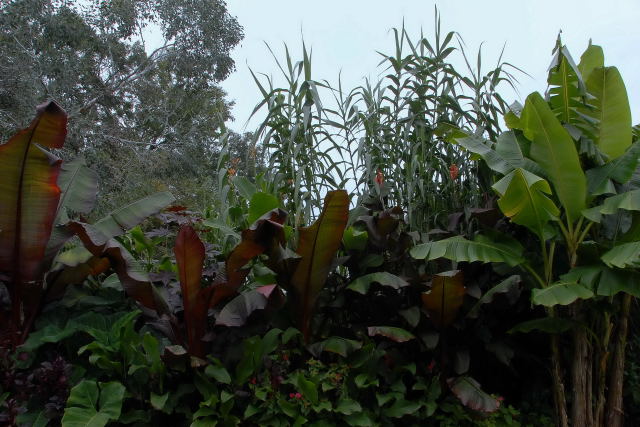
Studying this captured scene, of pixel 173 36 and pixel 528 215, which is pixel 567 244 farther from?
pixel 173 36

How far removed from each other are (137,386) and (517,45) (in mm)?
3604

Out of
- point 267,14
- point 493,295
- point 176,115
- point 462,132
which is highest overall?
point 176,115

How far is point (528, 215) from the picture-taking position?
3.34m

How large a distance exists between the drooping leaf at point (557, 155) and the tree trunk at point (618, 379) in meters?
0.77

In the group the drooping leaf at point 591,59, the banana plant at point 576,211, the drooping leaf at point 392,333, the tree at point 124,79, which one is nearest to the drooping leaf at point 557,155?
the banana plant at point 576,211

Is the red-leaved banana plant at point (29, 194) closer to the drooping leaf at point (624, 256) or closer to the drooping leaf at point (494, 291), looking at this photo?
the drooping leaf at point (494, 291)

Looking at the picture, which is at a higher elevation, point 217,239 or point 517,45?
point 517,45

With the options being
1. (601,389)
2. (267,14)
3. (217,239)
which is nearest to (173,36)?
(267,14)

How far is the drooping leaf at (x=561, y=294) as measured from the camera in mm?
3051

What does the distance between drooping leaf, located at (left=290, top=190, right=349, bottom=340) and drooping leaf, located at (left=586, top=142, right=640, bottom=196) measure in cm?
157

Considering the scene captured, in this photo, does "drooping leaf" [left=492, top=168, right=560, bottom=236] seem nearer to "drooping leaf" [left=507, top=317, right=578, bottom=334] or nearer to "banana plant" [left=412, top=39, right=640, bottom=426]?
"banana plant" [left=412, top=39, right=640, bottom=426]

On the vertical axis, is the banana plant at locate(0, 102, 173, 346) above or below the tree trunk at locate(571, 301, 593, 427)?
above

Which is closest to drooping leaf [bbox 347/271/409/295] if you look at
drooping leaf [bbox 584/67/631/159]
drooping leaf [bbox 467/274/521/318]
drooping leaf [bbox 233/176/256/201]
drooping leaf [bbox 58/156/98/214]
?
drooping leaf [bbox 467/274/521/318]

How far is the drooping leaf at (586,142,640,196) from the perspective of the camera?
3.36 m
